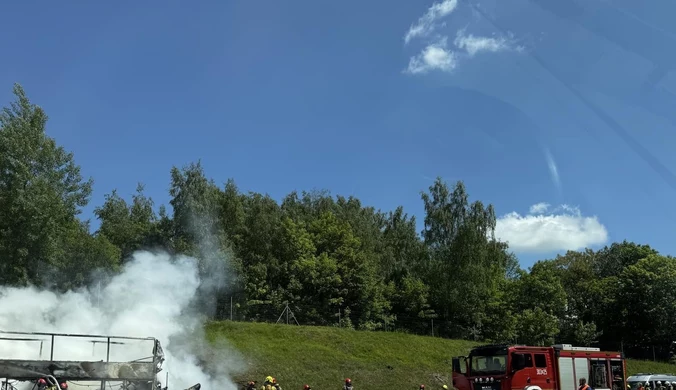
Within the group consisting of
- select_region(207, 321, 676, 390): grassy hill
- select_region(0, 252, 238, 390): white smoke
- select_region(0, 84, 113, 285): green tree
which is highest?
select_region(0, 84, 113, 285): green tree

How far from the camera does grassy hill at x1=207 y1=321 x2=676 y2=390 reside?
30.6 meters

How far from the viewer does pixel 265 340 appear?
113 ft

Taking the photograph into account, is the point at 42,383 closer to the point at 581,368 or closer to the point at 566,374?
the point at 566,374

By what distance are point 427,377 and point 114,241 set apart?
3207 centimetres

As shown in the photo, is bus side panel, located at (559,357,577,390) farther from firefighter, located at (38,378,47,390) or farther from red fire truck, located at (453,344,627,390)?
firefighter, located at (38,378,47,390)

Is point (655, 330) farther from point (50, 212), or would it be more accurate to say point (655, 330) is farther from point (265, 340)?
point (50, 212)

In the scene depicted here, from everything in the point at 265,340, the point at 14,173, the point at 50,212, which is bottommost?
the point at 265,340

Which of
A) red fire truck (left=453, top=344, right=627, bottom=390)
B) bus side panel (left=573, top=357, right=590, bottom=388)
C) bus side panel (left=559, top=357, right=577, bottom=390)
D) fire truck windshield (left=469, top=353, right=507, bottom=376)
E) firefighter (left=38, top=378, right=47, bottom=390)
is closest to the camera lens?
firefighter (left=38, top=378, right=47, bottom=390)

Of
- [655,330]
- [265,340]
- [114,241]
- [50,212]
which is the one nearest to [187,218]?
[114,241]

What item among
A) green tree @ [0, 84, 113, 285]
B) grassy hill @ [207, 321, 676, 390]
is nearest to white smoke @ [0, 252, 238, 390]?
grassy hill @ [207, 321, 676, 390]

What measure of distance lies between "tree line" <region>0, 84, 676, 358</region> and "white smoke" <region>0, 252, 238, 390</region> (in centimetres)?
1189

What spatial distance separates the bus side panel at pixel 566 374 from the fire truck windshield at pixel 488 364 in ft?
9.70

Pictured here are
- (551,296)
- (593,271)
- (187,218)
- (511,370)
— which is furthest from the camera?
(593,271)

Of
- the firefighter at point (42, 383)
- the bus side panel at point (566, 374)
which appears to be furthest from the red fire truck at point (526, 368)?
the firefighter at point (42, 383)
